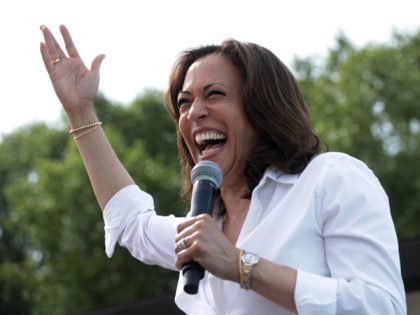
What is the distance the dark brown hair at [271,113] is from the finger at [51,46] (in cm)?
66

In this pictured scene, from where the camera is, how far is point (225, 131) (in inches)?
112

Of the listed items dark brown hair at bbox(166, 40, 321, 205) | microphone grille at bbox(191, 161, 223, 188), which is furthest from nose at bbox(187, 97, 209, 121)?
microphone grille at bbox(191, 161, 223, 188)

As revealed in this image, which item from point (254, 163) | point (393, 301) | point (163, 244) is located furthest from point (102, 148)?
point (393, 301)

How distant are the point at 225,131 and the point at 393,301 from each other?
0.78 m

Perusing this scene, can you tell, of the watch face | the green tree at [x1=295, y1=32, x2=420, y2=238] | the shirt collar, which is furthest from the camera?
the green tree at [x1=295, y1=32, x2=420, y2=238]

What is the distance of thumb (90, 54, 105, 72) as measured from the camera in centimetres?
325

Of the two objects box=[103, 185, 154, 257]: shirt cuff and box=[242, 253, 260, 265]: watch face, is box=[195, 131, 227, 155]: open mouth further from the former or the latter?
box=[242, 253, 260, 265]: watch face

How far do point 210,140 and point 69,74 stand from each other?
68 cm

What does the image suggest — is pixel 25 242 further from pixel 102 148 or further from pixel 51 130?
pixel 102 148

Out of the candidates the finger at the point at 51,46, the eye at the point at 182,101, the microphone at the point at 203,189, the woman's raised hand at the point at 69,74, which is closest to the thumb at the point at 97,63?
the woman's raised hand at the point at 69,74

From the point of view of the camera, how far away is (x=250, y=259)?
2377mm

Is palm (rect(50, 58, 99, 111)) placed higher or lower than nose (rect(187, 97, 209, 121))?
higher

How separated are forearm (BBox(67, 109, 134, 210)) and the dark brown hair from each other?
555mm

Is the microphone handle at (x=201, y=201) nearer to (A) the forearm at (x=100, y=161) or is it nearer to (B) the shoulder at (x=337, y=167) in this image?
(B) the shoulder at (x=337, y=167)
